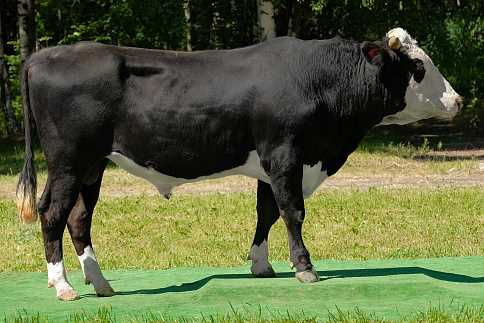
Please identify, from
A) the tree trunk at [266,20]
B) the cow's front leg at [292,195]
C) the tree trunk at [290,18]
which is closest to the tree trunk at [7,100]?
the tree trunk at [290,18]

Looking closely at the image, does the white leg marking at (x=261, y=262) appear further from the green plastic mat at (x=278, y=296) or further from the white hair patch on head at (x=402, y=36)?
the white hair patch on head at (x=402, y=36)

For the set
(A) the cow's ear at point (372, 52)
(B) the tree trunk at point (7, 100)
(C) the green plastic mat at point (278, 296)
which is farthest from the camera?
(B) the tree trunk at point (7, 100)

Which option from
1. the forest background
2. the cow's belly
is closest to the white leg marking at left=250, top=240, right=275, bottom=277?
the cow's belly

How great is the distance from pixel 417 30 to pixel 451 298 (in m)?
19.2

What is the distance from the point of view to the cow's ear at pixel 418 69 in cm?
814

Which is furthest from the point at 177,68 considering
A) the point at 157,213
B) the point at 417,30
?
the point at 417,30

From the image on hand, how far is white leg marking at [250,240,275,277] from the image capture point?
27.9 ft

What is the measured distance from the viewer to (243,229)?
1316 centimetres

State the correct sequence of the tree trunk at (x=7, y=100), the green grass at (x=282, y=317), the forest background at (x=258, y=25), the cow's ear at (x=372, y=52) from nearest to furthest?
the green grass at (x=282, y=317)
the cow's ear at (x=372, y=52)
the forest background at (x=258, y=25)
the tree trunk at (x=7, y=100)

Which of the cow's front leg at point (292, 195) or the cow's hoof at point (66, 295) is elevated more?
the cow's front leg at point (292, 195)

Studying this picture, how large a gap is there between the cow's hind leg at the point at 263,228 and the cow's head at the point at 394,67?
1148 mm

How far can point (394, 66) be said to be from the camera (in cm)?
817

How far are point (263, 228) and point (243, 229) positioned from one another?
184 inches

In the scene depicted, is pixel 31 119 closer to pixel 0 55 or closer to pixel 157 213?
pixel 157 213
